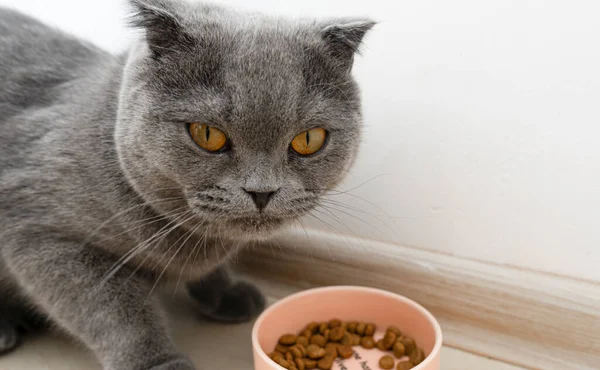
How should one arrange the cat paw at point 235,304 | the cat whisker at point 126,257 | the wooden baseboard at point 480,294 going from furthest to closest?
the cat paw at point 235,304, the wooden baseboard at point 480,294, the cat whisker at point 126,257

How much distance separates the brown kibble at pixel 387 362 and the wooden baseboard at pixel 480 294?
163mm

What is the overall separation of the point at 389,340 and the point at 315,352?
0.12 m

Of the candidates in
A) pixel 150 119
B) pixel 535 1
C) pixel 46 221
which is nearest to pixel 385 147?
pixel 535 1

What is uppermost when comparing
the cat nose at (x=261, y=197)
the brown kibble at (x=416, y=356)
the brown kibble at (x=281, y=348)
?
the cat nose at (x=261, y=197)

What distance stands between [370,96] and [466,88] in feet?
0.58

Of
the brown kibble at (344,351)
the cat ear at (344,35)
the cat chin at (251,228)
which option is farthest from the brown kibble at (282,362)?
the cat ear at (344,35)

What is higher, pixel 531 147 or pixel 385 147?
pixel 531 147

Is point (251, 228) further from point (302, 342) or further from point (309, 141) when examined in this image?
point (302, 342)

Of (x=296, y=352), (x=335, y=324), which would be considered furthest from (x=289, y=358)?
(x=335, y=324)

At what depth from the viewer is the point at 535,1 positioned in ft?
2.82

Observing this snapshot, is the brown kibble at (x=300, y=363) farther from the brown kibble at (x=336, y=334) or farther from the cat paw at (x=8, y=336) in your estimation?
the cat paw at (x=8, y=336)

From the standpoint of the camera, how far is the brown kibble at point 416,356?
871 millimetres

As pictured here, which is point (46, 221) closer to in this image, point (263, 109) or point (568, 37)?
point (263, 109)

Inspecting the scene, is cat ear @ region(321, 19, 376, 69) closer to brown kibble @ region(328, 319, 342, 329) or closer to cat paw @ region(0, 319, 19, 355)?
brown kibble @ region(328, 319, 342, 329)
